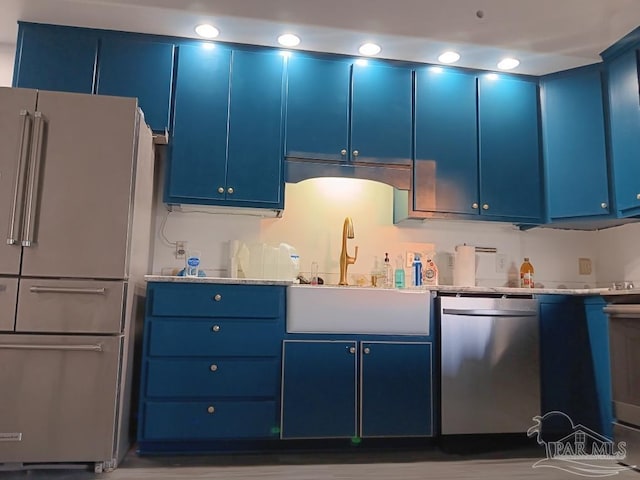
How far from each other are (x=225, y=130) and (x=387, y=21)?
109 cm

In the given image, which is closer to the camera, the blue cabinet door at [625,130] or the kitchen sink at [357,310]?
the kitchen sink at [357,310]

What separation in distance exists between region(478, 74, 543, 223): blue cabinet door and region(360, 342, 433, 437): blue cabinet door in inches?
44.1

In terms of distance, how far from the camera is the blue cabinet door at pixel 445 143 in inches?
119

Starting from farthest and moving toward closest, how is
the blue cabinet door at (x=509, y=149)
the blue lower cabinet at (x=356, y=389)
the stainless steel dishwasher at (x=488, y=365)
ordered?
the blue cabinet door at (x=509, y=149) < the stainless steel dishwasher at (x=488, y=365) < the blue lower cabinet at (x=356, y=389)

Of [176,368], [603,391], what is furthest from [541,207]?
[176,368]

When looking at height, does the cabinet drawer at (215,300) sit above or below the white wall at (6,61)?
below

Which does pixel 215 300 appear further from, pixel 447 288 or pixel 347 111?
pixel 347 111

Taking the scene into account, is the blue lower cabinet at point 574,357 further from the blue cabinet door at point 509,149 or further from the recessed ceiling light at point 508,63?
the recessed ceiling light at point 508,63

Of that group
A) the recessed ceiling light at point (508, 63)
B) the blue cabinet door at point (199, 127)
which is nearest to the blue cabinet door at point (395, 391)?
the blue cabinet door at point (199, 127)

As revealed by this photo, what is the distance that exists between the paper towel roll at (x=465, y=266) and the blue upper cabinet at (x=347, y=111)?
2.31 feet

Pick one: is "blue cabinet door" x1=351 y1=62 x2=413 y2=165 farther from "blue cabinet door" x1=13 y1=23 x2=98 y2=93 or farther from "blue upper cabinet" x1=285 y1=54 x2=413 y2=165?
"blue cabinet door" x1=13 y1=23 x2=98 y2=93

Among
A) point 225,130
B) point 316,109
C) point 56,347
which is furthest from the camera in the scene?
point 316,109

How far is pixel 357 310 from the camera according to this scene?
2.53 m

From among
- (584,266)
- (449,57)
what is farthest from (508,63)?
(584,266)
